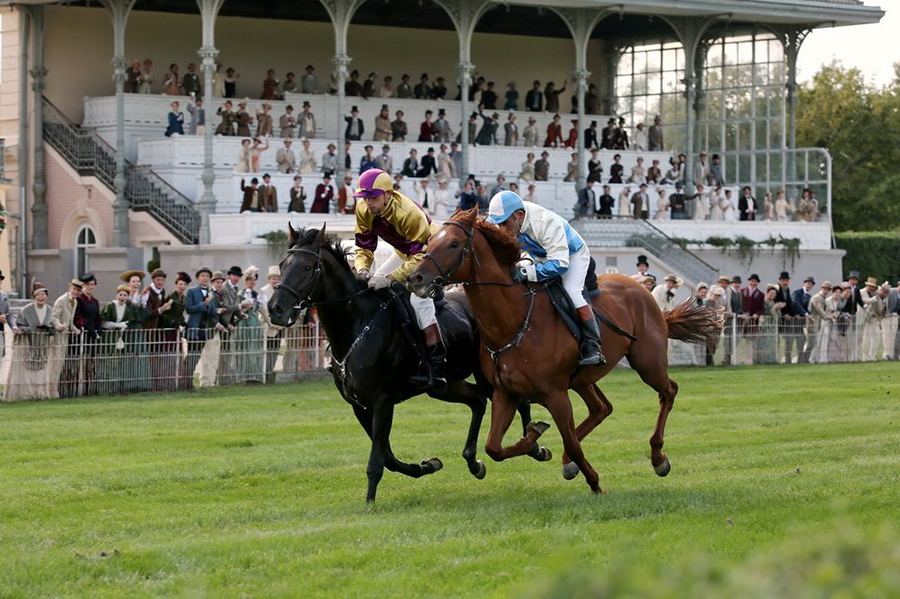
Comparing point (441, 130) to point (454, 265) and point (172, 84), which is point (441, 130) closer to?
point (172, 84)

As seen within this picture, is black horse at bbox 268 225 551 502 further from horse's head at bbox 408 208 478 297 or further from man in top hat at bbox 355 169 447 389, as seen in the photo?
horse's head at bbox 408 208 478 297

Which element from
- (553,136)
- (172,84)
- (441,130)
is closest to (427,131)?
(441,130)

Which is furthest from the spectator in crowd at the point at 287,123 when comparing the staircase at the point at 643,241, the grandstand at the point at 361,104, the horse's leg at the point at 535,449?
the horse's leg at the point at 535,449

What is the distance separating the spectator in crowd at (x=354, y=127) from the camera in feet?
121

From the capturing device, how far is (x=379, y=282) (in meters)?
11.3

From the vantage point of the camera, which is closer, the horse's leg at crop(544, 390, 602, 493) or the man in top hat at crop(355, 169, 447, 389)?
the horse's leg at crop(544, 390, 602, 493)

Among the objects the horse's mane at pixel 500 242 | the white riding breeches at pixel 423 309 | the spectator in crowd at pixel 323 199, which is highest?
the spectator in crowd at pixel 323 199

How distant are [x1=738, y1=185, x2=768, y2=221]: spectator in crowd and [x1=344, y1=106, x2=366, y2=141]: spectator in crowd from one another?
10.6 m

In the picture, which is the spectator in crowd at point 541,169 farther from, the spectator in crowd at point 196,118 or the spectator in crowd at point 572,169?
the spectator in crowd at point 196,118

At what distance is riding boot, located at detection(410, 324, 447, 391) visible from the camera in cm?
1147

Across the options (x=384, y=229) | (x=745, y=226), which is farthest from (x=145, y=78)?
(x=384, y=229)

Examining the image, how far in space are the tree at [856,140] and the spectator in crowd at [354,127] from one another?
2900cm

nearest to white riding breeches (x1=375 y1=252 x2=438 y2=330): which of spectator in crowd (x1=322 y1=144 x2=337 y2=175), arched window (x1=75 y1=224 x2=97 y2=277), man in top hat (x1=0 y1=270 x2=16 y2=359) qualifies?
man in top hat (x1=0 y1=270 x2=16 y2=359)

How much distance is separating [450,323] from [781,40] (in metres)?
34.5
